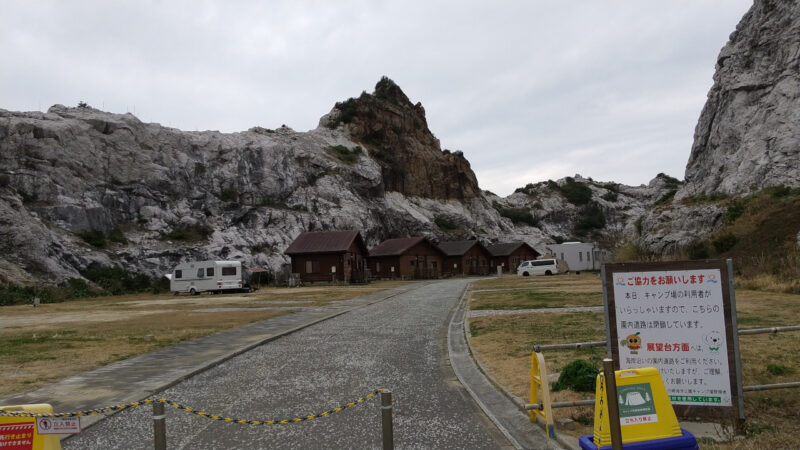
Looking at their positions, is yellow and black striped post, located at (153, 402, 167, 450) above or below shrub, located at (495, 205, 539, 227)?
below

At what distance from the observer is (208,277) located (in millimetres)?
45406

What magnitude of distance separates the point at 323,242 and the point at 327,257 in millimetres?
2062

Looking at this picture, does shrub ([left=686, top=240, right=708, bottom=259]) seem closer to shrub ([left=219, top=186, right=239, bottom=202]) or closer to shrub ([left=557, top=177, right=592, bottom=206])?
shrub ([left=219, top=186, right=239, bottom=202])

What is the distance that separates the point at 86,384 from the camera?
10.0 metres

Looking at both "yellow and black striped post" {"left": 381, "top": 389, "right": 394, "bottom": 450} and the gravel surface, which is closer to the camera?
"yellow and black striped post" {"left": 381, "top": 389, "right": 394, "bottom": 450}

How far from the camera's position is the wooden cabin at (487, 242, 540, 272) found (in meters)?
82.4

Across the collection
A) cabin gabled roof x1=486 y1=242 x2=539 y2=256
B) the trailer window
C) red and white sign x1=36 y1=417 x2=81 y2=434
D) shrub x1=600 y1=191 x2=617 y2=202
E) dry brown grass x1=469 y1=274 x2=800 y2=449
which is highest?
shrub x1=600 y1=191 x2=617 y2=202

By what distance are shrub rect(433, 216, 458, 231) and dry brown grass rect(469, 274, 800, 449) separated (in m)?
75.8

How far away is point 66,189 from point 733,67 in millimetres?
72334

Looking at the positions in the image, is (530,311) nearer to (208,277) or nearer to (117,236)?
(208,277)

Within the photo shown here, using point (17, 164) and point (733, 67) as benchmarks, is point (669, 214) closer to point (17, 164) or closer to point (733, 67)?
point (733, 67)

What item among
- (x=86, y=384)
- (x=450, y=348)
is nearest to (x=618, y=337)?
(x=450, y=348)

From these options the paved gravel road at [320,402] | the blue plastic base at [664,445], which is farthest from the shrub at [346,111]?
the blue plastic base at [664,445]

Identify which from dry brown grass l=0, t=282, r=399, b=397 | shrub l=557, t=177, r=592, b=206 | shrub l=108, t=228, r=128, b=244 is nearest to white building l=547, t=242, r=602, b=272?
dry brown grass l=0, t=282, r=399, b=397
